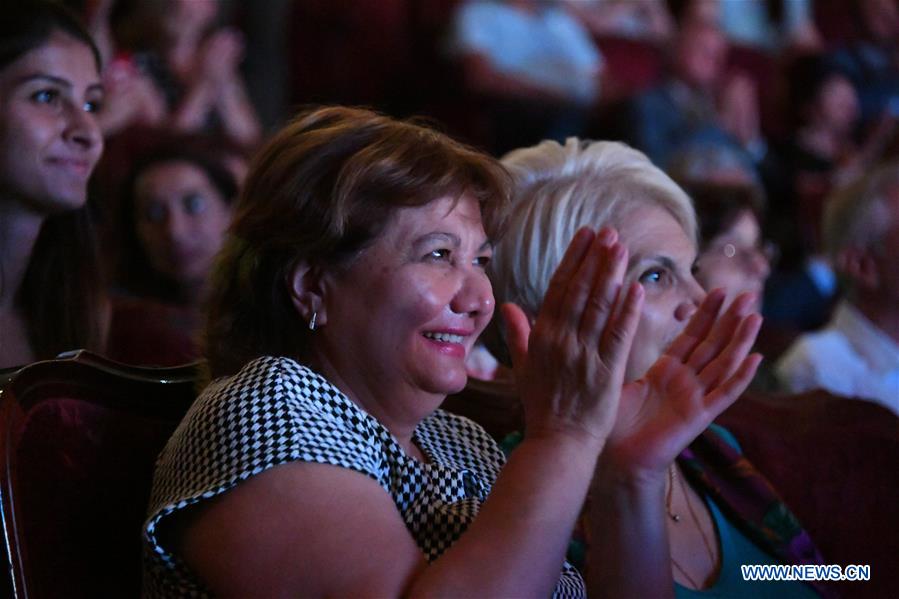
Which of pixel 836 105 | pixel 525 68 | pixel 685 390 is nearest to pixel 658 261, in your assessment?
pixel 685 390

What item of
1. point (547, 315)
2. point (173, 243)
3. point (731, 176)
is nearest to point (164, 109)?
point (173, 243)

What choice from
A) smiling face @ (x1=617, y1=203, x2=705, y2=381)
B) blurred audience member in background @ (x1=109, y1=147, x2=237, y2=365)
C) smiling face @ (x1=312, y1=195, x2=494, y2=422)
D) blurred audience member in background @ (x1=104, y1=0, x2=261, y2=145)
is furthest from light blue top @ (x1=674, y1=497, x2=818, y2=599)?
blurred audience member in background @ (x1=104, y1=0, x2=261, y2=145)

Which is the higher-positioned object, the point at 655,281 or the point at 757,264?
the point at 655,281

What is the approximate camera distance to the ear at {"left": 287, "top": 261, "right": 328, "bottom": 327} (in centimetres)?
125

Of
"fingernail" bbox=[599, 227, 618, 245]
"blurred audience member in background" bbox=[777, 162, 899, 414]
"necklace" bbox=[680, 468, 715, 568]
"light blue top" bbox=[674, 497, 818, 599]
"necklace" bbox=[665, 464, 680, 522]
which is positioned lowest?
"blurred audience member in background" bbox=[777, 162, 899, 414]

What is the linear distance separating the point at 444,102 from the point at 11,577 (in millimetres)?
3669

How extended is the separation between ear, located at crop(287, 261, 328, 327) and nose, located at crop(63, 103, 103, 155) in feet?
2.53

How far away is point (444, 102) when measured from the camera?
4609 millimetres

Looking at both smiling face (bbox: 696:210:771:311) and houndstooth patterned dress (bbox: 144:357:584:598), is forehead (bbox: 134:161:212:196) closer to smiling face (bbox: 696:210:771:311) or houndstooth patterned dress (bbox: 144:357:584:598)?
smiling face (bbox: 696:210:771:311)

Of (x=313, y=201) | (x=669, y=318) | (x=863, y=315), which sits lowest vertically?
(x=863, y=315)

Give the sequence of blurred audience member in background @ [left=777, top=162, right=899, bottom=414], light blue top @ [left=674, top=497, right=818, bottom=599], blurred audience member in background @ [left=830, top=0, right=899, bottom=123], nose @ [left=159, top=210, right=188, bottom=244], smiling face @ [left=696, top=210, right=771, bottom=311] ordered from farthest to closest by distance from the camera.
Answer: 1. blurred audience member in background @ [left=830, top=0, right=899, bottom=123]
2. nose @ [left=159, top=210, right=188, bottom=244]
3. smiling face @ [left=696, top=210, right=771, bottom=311]
4. blurred audience member in background @ [left=777, top=162, right=899, bottom=414]
5. light blue top @ [left=674, top=497, right=818, bottom=599]

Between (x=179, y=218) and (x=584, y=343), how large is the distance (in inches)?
77.0

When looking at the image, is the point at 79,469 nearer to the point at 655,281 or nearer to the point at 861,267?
the point at 655,281

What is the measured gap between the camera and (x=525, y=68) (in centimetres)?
472
